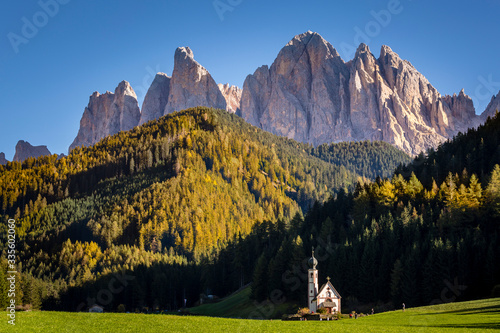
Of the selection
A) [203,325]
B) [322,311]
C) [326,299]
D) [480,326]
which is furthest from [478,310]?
[326,299]

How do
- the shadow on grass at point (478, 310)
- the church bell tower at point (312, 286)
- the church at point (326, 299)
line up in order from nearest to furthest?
the shadow on grass at point (478, 310) → the church at point (326, 299) → the church bell tower at point (312, 286)

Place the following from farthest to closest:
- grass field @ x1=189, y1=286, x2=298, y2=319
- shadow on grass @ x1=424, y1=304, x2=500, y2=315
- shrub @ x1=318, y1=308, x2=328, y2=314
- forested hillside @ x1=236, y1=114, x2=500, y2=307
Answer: grass field @ x1=189, y1=286, x2=298, y2=319 → forested hillside @ x1=236, y1=114, x2=500, y2=307 → shrub @ x1=318, y1=308, x2=328, y2=314 → shadow on grass @ x1=424, y1=304, x2=500, y2=315

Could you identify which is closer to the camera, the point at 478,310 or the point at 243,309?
the point at 478,310

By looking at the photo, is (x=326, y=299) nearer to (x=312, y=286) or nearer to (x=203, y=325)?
(x=312, y=286)

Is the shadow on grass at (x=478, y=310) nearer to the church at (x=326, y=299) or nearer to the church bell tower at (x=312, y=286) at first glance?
the church at (x=326, y=299)

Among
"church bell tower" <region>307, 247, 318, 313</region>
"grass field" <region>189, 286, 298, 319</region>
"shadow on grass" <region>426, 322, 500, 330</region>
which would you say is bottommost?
"grass field" <region>189, 286, 298, 319</region>

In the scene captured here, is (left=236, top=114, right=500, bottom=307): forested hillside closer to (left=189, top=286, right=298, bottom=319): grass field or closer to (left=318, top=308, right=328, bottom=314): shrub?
(left=189, top=286, right=298, bottom=319): grass field

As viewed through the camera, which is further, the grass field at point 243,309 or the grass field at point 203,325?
the grass field at point 243,309

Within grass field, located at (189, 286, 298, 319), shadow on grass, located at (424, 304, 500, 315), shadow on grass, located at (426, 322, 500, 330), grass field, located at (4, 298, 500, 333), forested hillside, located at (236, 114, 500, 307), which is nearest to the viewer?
grass field, located at (4, 298, 500, 333)

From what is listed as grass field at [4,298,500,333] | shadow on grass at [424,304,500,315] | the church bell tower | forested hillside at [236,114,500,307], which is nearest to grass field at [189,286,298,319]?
forested hillside at [236,114,500,307]

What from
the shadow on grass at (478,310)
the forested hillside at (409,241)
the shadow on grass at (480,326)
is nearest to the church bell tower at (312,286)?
the forested hillside at (409,241)

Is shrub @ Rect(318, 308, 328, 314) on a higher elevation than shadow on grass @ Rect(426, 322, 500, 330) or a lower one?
lower

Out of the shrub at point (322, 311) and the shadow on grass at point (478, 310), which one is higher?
the shadow on grass at point (478, 310)

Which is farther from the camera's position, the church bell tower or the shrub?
the church bell tower
